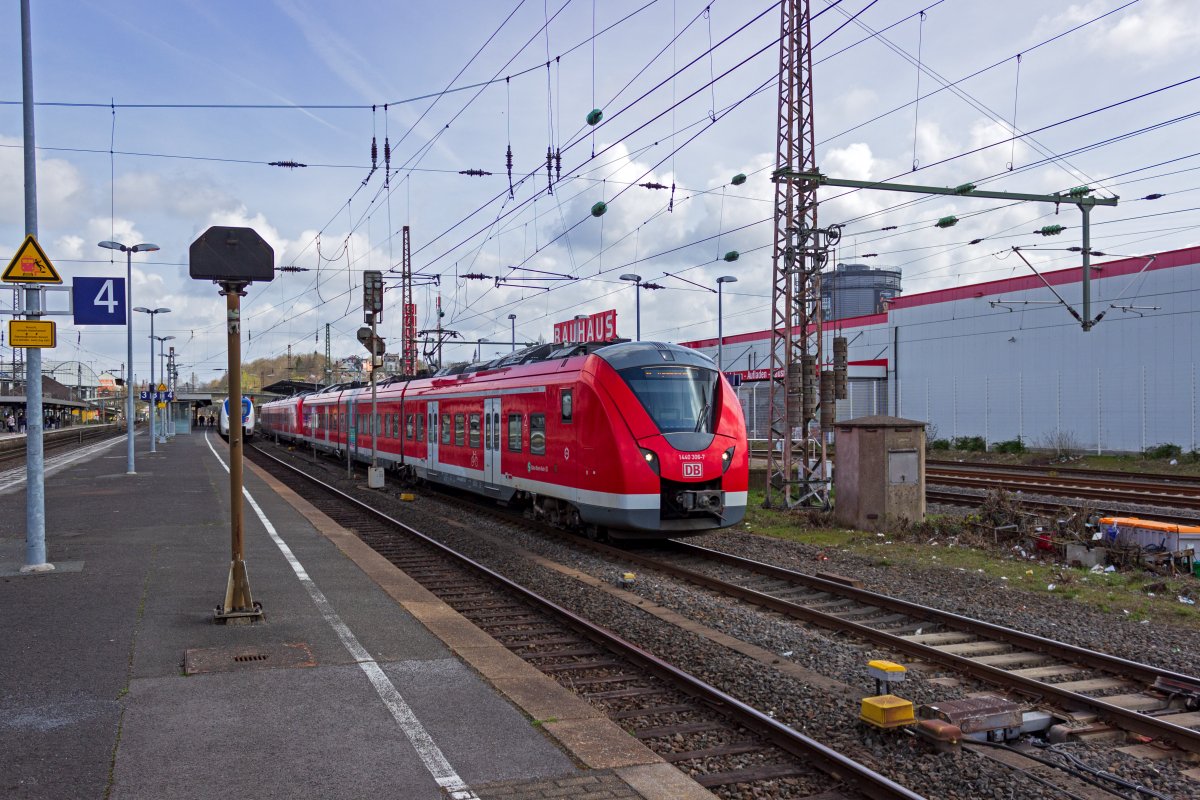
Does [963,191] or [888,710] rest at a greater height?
[963,191]

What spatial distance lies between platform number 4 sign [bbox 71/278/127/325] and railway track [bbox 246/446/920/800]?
207 inches

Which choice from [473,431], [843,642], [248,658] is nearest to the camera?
[248,658]

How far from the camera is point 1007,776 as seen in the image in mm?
5234

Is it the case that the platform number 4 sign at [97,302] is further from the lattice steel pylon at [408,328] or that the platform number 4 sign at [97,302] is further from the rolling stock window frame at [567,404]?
the lattice steel pylon at [408,328]

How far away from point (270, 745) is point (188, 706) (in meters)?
0.95

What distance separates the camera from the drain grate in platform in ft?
21.7

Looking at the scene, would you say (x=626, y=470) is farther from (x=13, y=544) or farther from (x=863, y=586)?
(x=13, y=544)

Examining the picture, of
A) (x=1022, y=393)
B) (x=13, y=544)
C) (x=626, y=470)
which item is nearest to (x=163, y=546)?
(x=13, y=544)

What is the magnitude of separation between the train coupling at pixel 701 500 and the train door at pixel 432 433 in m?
10.5

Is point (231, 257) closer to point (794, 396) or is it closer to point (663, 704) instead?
point (663, 704)

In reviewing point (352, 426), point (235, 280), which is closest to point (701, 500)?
point (235, 280)

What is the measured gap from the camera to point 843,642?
8461 millimetres

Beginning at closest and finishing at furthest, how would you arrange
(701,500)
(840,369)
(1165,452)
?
(701,500) < (840,369) < (1165,452)

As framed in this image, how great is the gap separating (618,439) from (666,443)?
68 cm
